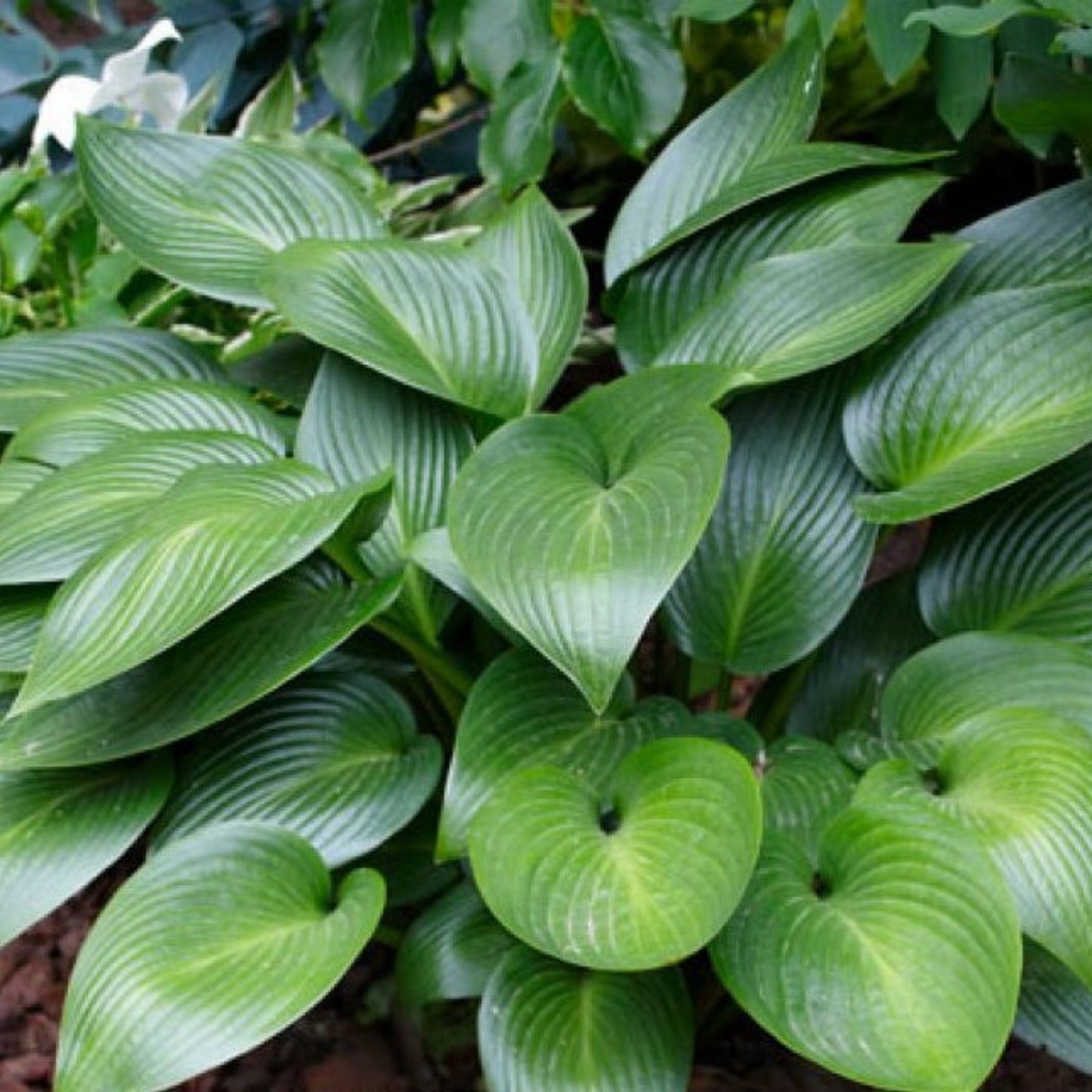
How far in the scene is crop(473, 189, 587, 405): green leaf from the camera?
4.87 feet

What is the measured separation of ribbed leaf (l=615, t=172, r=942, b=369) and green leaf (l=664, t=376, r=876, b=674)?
165 mm

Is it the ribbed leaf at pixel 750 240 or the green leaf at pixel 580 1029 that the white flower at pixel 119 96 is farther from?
the green leaf at pixel 580 1029

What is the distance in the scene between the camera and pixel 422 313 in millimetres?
1412

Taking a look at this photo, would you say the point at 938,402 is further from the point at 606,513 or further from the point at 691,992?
the point at 691,992

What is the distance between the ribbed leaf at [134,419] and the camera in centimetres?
137

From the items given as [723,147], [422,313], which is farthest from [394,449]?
[723,147]

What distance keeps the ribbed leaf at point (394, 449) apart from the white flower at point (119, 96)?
1.95ft

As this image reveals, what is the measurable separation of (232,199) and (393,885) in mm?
690

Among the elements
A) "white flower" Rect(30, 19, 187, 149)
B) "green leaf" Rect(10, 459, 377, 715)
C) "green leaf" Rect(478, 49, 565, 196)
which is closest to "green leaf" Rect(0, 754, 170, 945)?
"green leaf" Rect(10, 459, 377, 715)

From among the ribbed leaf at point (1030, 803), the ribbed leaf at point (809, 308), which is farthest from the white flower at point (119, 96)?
the ribbed leaf at point (1030, 803)

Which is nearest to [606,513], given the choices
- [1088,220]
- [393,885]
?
[393,885]

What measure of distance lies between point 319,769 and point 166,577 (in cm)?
24

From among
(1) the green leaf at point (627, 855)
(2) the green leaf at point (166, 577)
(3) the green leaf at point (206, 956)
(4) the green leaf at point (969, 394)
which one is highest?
(2) the green leaf at point (166, 577)

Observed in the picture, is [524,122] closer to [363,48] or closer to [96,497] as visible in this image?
[363,48]
